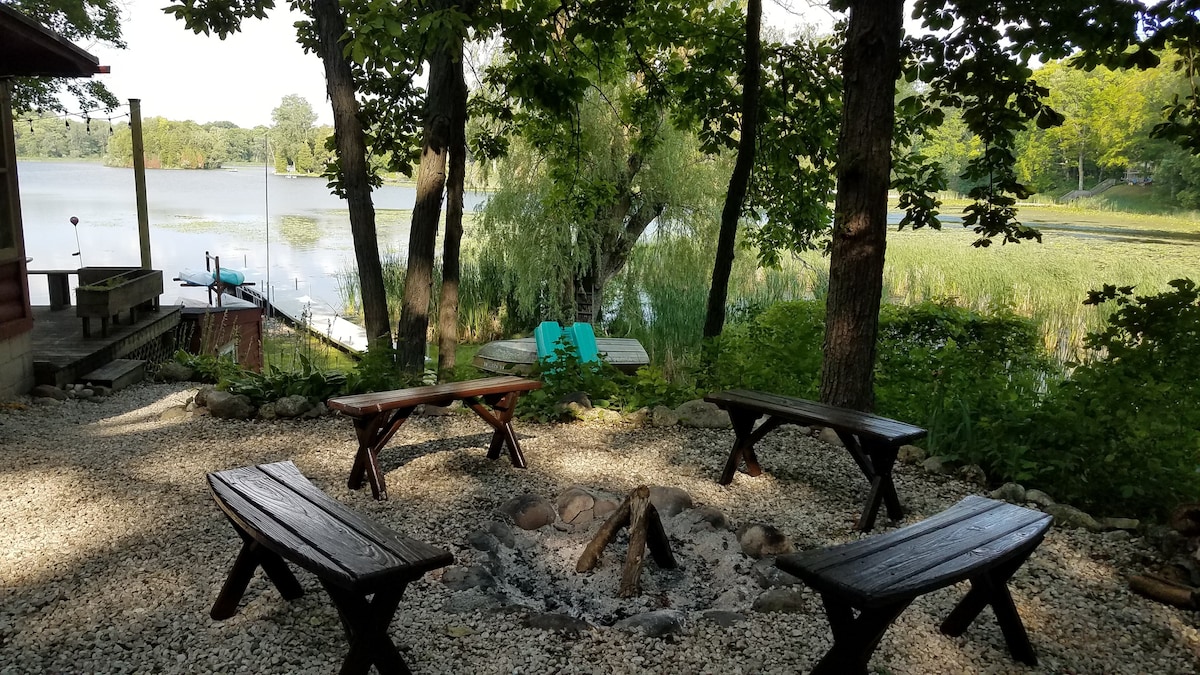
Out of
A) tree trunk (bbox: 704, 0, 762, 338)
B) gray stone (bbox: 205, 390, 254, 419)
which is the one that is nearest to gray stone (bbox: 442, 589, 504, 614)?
gray stone (bbox: 205, 390, 254, 419)

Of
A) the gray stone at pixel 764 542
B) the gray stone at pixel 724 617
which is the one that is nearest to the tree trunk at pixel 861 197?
the gray stone at pixel 764 542

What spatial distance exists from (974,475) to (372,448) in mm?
3138

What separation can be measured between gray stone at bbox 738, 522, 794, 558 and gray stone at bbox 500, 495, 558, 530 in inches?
33.9

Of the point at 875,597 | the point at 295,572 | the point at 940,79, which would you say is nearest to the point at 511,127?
the point at 940,79

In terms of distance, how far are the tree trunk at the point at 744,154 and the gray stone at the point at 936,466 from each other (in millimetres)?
2474

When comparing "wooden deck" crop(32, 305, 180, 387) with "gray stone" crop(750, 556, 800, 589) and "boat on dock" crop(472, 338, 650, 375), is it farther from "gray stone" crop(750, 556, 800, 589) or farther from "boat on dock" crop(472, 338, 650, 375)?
"gray stone" crop(750, 556, 800, 589)

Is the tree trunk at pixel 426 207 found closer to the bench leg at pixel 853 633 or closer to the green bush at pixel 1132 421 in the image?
the green bush at pixel 1132 421

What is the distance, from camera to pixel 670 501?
340 centimetres

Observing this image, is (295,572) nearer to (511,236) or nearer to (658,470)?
(658,470)

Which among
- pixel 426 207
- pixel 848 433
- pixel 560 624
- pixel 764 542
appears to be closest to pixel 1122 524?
pixel 848 433

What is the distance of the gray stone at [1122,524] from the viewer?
3291mm

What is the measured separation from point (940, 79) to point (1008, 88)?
1.48 ft

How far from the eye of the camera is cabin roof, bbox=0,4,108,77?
5078mm

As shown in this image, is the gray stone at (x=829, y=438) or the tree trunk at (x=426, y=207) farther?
the tree trunk at (x=426, y=207)
